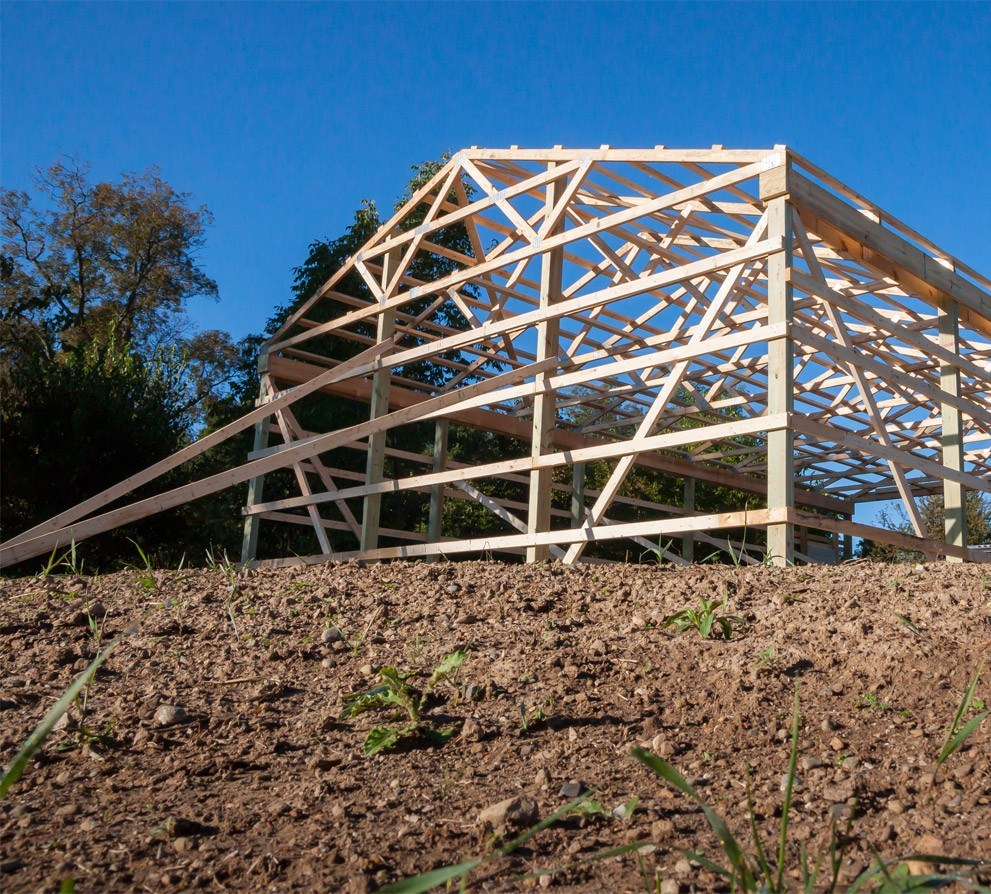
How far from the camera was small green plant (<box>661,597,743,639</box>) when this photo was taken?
3.21m

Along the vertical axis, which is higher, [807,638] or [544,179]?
[544,179]

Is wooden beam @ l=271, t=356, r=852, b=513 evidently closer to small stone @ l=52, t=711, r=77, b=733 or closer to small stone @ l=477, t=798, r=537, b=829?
small stone @ l=52, t=711, r=77, b=733

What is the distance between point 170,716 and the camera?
278 centimetres

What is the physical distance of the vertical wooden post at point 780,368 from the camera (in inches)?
233

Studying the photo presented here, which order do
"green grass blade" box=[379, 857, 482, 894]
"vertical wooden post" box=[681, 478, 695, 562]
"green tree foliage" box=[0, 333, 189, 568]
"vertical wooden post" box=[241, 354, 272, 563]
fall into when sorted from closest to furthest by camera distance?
"green grass blade" box=[379, 857, 482, 894], "vertical wooden post" box=[241, 354, 272, 563], "green tree foliage" box=[0, 333, 189, 568], "vertical wooden post" box=[681, 478, 695, 562]

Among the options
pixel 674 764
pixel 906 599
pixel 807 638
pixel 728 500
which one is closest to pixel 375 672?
pixel 674 764

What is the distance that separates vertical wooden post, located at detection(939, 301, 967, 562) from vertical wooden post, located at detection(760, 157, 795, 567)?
86.7 inches

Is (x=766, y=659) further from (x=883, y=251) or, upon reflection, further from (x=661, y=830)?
(x=883, y=251)

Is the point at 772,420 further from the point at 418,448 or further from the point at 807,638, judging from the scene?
the point at 418,448

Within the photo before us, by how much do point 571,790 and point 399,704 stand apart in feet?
2.27

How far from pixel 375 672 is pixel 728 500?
16.4m

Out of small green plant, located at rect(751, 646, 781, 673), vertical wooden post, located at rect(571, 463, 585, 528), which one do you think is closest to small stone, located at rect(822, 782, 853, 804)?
small green plant, located at rect(751, 646, 781, 673)

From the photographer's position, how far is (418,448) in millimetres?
18125

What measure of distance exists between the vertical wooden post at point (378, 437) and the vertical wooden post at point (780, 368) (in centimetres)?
426
